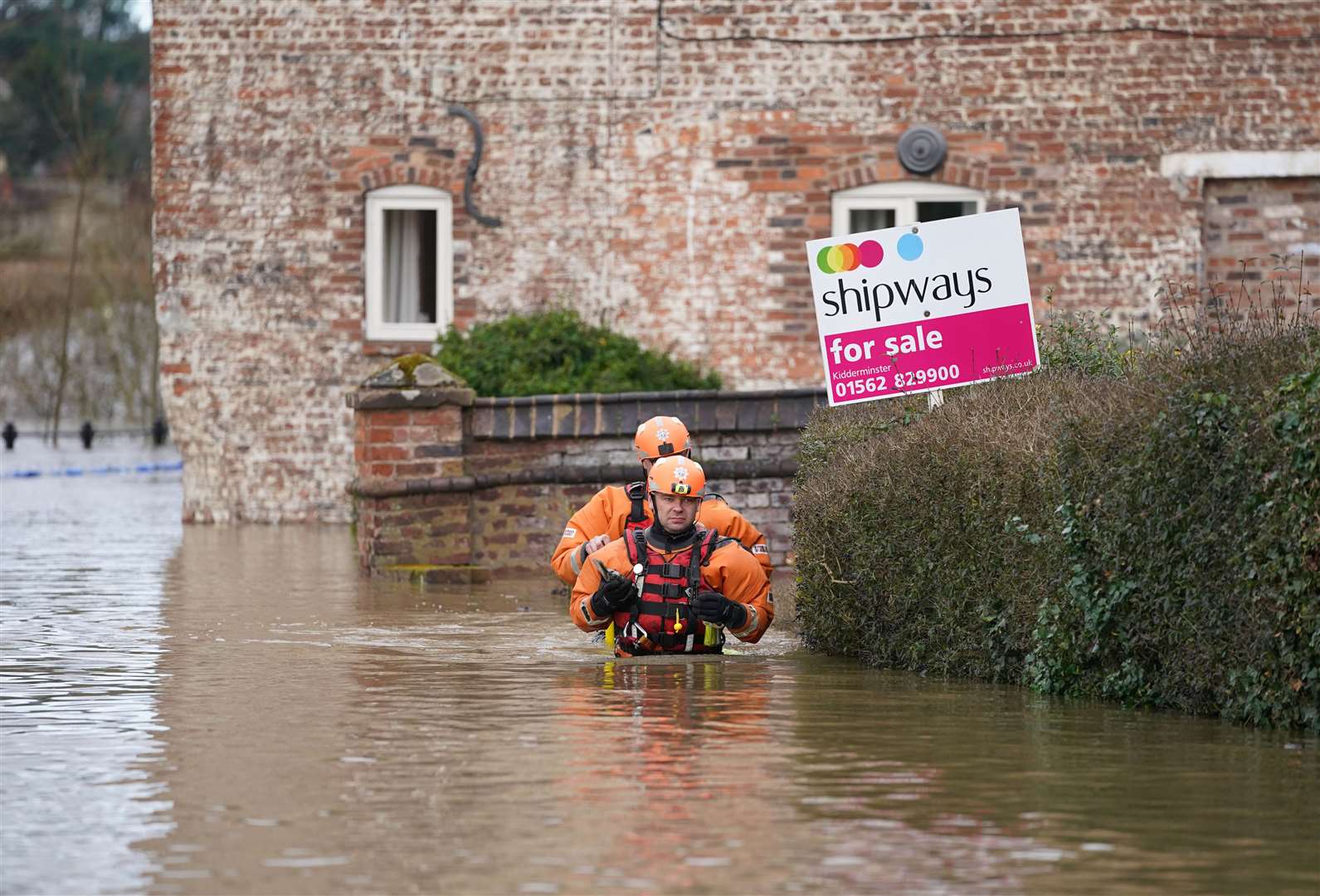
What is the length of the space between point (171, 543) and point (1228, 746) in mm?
13441

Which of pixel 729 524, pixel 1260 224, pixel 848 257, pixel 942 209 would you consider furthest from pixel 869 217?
pixel 729 524

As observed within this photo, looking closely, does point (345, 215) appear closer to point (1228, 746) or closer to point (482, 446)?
point (482, 446)

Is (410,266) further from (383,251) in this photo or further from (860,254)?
(860,254)

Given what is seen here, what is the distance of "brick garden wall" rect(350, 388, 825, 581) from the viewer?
55.1ft

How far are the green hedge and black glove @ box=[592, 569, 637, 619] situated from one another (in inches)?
43.3

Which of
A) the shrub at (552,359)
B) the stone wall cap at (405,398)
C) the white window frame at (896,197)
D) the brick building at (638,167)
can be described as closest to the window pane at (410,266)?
the brick building at (638,167)

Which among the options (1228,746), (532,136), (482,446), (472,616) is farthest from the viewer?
(532,136)

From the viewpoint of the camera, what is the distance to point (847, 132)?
2183 cm

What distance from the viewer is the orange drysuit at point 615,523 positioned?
12305 mm

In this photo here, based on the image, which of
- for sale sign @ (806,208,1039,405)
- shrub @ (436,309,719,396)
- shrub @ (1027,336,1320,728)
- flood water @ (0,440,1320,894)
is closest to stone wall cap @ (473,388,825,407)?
shrub @ (436,309,719,396)

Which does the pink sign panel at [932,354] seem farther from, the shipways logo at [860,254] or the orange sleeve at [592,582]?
the orange sleeve at [592,582]

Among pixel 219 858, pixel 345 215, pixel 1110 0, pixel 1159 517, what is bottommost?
pixel 219 858

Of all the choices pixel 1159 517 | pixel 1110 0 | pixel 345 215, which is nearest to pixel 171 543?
pixel 345 215

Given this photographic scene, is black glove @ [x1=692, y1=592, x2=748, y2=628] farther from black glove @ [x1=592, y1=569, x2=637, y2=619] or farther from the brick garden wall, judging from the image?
the brick garden wall
